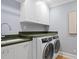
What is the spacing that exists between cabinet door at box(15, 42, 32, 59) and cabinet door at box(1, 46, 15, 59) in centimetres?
9

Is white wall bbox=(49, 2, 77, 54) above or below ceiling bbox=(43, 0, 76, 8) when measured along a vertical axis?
below

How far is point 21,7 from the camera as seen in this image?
2.14m

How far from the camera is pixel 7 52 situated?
1.15 meters

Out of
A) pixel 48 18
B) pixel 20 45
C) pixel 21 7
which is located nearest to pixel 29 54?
pixel 20 45

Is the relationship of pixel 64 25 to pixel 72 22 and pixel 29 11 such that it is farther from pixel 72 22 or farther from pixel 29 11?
pixel 29 11

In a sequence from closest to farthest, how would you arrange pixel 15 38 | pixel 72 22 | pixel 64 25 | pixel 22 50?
pixel 22 50 < pixel 15 38 < pixel 72 22 < pixel 64 25

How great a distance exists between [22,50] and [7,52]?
1.07 feet

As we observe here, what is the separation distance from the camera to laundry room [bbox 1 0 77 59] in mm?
1445

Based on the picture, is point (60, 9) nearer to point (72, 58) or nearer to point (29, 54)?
point (72, 58)

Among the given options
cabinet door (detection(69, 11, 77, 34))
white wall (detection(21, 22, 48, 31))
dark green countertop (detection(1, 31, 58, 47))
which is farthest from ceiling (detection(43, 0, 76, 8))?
dark green countertop (detection(1, 31, 58, 47))

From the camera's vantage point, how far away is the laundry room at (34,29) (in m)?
1.45

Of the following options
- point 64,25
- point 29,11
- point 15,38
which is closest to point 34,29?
point 29,11

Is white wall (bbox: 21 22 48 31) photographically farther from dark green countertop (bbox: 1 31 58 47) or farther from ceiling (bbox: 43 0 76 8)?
ceiling (bbox: 43 0 76 8)

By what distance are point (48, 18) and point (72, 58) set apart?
6.29 ft
